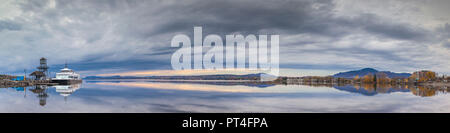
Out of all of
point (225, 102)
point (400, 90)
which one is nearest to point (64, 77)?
point (225, 102)

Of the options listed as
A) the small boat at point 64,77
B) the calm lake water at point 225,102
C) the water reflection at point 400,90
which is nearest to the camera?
the calm lake water at point 225,102

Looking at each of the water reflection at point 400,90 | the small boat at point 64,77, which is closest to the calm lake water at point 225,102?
the water reflection at point 400,90

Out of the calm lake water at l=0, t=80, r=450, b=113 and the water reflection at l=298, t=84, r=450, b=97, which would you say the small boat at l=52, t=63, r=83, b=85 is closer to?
the calm lake water at l=0, t=80, r=450, b=113

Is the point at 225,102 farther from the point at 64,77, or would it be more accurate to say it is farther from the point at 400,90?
the point at 64,77

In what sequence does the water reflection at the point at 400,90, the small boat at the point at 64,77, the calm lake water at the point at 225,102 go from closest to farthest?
the calm lake water at the point at 225,102
the water reflection at the point at 400,90
the small boat at the point at 64,77

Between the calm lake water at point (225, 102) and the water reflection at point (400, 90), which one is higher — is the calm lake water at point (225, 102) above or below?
above

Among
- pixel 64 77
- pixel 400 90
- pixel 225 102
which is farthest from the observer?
pixel 64 77

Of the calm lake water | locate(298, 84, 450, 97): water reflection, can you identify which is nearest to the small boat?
the calm lake water

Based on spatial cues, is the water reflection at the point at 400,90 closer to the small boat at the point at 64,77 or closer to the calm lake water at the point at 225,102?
the calm lake water at the point at 225,102

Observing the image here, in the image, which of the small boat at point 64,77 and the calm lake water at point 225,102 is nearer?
the calm lake water at point 225,102
